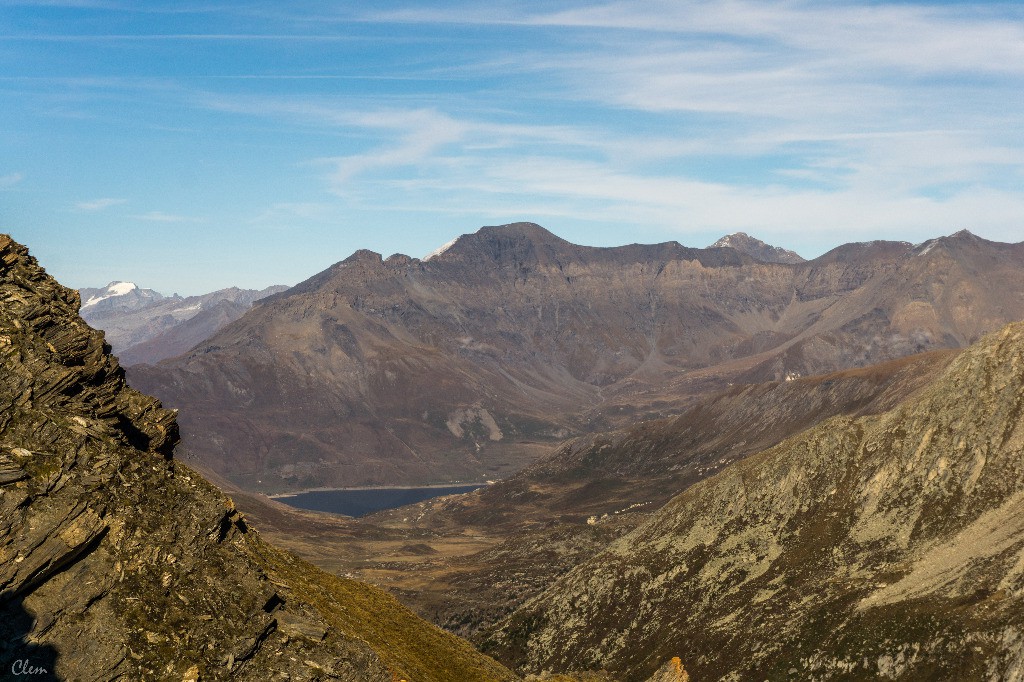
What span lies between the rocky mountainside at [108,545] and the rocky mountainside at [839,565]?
92.2 m

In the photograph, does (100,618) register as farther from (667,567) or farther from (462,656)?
(667,567)

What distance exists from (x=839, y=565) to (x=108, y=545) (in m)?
128

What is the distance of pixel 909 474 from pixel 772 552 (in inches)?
1074

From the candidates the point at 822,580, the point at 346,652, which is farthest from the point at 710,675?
the point at 346,652

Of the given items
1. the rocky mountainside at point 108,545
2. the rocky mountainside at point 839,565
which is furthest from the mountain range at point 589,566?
the rocky mountainside at point 839,565

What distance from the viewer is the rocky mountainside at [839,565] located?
119 m

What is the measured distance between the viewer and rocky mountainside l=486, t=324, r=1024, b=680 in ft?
391

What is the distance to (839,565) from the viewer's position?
146 meters

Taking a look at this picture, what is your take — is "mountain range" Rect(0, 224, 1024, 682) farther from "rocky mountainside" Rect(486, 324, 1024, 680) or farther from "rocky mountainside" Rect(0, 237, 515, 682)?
"rocky mountainside" Rect(486, 324, 1024, 680)

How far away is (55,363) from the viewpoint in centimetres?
4875

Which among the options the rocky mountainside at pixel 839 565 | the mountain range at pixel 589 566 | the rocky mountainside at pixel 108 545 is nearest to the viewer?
the rocky mountainside at pixel 108 545

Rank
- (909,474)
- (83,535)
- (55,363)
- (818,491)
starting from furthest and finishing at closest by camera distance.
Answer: (818,491) < (909,474) < (55,363) < (83,535)

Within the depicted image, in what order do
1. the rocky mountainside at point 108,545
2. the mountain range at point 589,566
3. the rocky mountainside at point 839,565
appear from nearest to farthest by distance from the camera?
the rocky mountainside at point 108,545, the mountain range at point 589,566, the rocky mountainside at point 839,565

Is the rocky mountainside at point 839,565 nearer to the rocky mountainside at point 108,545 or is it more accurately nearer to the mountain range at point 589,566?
the mountain range at point 589,566
